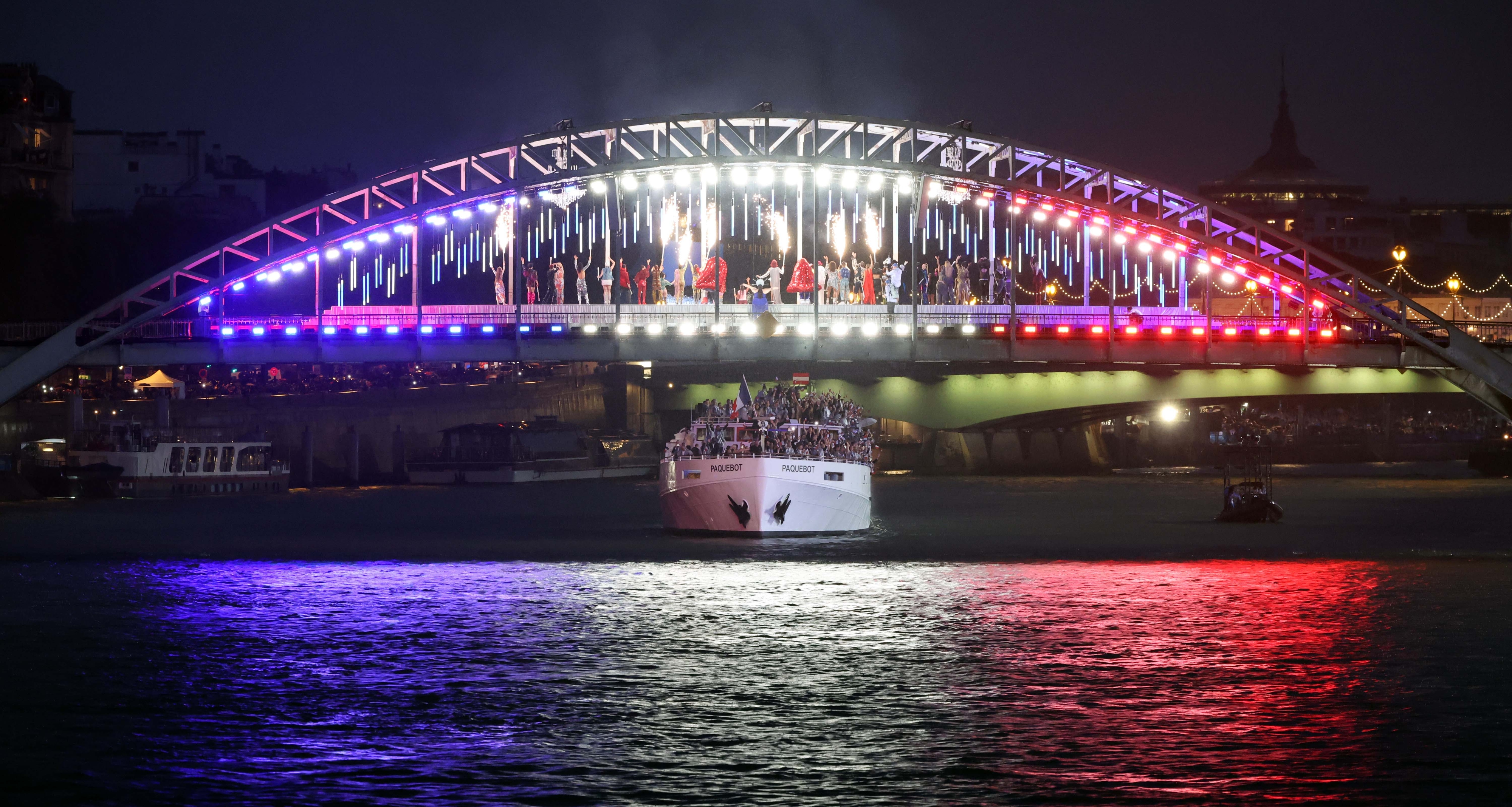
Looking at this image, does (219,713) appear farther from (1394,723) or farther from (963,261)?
(963,261)

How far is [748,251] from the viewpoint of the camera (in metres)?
154

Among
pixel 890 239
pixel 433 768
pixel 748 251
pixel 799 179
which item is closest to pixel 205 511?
pixel 799 179

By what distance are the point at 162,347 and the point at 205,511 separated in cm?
1103

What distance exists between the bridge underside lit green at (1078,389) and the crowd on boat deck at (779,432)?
123ft

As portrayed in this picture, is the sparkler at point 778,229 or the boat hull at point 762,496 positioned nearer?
the boat hull at point 762,496

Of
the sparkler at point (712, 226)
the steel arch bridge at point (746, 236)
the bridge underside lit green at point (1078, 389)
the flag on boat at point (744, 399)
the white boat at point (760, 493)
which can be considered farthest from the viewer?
the bridge underside lit green at point (1078, 389)

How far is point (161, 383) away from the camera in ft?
335

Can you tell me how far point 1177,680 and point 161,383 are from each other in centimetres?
8530

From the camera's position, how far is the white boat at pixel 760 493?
188ft

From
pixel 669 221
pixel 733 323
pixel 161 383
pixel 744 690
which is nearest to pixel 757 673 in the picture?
pixel 744 690

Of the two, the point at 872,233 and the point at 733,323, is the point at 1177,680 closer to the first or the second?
the point at 733,323

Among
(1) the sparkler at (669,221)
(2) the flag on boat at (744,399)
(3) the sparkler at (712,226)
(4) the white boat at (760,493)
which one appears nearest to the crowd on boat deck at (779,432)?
(2) the flag on boat at (744,399)

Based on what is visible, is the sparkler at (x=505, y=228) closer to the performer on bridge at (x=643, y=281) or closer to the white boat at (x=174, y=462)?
the performer on bridge at (x=643, y=281)

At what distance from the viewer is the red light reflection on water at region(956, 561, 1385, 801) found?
832 inches
